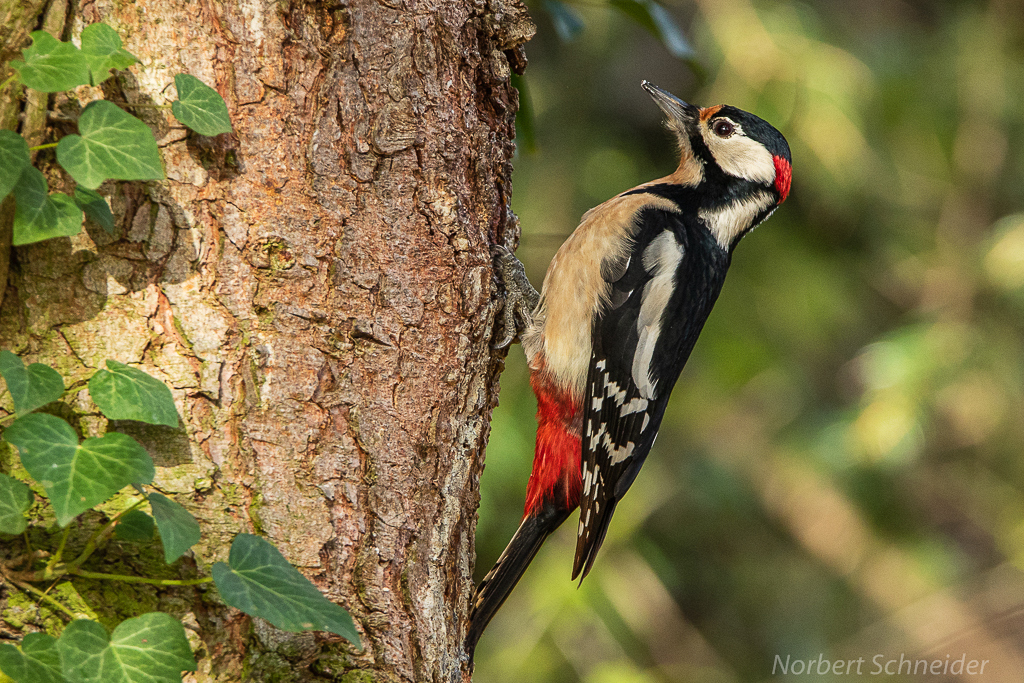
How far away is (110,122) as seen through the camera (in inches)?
38.9

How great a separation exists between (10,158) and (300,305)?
1.34ft

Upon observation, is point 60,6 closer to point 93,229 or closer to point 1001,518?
point 93,229

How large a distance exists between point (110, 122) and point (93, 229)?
21 centimetres

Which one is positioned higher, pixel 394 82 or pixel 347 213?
pixel 394 82

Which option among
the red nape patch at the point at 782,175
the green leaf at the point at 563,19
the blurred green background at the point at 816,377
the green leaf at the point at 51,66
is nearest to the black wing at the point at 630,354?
the red nape patch at the point at 782,175

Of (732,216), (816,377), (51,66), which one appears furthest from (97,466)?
(816,377)

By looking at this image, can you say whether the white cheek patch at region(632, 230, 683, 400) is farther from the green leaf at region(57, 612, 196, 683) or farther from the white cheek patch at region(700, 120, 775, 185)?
the green leaf at region(57, 612, 196, 683)

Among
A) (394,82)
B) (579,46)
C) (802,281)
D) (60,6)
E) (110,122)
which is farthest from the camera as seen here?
(802,281)

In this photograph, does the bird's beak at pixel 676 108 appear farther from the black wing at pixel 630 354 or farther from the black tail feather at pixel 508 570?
the black tail feather at pixel 508 570

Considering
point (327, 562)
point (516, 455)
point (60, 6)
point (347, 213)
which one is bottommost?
point (516, 455)

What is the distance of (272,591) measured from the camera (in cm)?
99

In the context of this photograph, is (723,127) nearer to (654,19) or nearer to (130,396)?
(654,19)

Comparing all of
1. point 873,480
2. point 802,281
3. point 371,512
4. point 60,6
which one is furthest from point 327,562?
point 873,480

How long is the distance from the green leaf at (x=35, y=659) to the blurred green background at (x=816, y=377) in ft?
9.18
